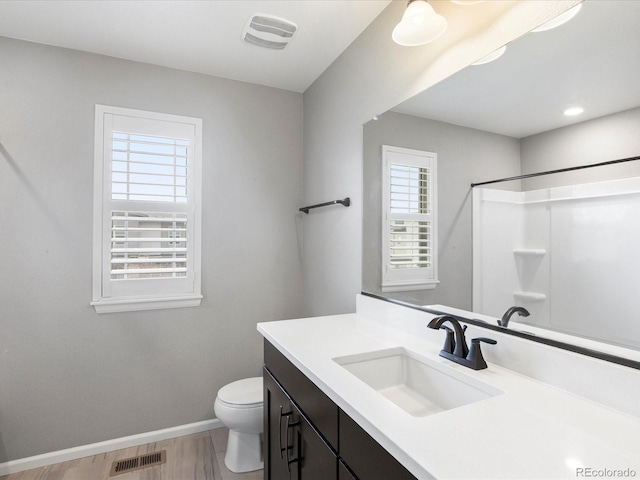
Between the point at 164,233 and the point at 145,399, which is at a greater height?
the point at 164,233

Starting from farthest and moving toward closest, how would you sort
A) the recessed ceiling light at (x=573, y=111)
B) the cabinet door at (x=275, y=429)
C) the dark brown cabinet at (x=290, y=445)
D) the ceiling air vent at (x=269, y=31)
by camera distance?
1. the ceiling air vent at (x=269, y=31)
2. the cabinet door at (x=275, y=429)
3. the dark brown cabinet at (x=290, y=445)
4. the recessed ceiling light at (x=573, y=111)

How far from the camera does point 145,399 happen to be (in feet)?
7.49

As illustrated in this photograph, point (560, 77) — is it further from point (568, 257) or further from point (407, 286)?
point (407, 286)

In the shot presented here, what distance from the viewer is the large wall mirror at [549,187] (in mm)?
871

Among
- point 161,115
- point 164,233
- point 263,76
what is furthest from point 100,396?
point 263,76

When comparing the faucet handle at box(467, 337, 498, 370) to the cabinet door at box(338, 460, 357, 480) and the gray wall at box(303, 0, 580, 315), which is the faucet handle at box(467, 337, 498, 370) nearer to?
the cabinet door at box(338, 460, 357, 480)

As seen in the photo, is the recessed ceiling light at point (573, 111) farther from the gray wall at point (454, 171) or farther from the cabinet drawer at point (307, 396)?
the cabinet drawer at point (307, 396)

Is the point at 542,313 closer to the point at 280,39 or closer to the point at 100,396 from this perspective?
the point at 280,39

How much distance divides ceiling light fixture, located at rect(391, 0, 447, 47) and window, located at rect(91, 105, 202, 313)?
161cm

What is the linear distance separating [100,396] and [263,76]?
2.37 meters

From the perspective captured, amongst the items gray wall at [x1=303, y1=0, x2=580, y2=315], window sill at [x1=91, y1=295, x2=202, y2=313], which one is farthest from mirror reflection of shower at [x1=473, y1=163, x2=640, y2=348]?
window sill at [x1=91, y1=295, x2=202, y2=313]

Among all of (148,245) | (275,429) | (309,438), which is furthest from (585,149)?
(148,245)

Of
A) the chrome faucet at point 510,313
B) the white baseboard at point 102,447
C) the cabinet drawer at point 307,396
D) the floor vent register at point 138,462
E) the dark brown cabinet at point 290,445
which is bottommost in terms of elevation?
the floor vent register at point 138,462

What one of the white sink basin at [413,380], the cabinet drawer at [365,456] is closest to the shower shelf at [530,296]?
the white sink basin at [413,380]
